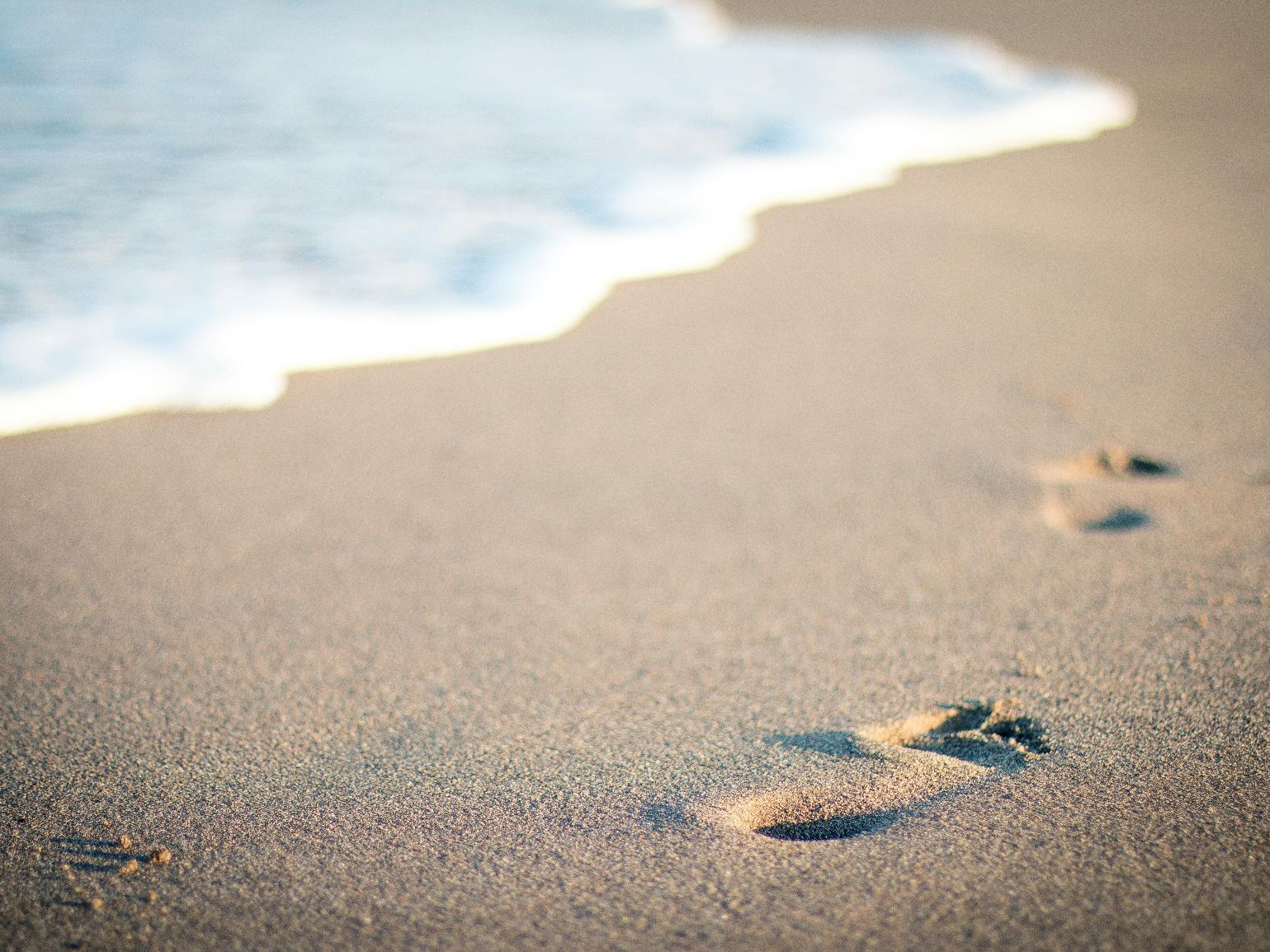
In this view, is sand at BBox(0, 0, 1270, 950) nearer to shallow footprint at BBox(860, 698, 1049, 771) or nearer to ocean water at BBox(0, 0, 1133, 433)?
shallow footprint at BBox(860, 698, 1049, 771)

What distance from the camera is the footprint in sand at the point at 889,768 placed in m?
1.49

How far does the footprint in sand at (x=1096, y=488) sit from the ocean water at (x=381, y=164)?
160 cm

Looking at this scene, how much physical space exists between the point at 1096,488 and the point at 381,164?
389cm

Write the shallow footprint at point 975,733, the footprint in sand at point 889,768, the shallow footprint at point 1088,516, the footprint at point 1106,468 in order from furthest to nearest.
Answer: the footprint at point 1106,468, the shallow footprint at point 1088,516, the shallow footprint at point 975,733, the footprint in sand at point 889,768

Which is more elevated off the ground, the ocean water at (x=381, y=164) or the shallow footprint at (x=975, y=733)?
the ocean water at (x=381, y=164)

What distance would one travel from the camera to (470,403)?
2.79m

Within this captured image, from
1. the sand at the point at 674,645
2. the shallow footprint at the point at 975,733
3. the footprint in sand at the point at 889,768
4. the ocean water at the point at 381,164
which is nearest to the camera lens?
the sand at the point at 674,645

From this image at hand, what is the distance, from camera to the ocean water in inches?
124

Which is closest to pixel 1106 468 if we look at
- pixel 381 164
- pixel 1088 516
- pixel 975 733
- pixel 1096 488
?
pixel 1096 488

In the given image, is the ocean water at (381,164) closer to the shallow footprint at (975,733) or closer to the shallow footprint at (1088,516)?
the shallow footprint at (1088,516)

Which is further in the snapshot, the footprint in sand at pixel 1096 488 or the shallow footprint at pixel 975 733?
the footprint in sand at pixel 1096 488

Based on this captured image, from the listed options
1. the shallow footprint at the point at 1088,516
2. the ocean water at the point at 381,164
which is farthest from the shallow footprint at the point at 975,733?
the ocean water at the point at 381,164

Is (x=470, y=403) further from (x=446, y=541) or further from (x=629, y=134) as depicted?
(x=629, y=134)

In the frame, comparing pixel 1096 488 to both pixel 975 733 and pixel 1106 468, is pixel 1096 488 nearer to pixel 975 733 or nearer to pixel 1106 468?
pixel 1106 468
